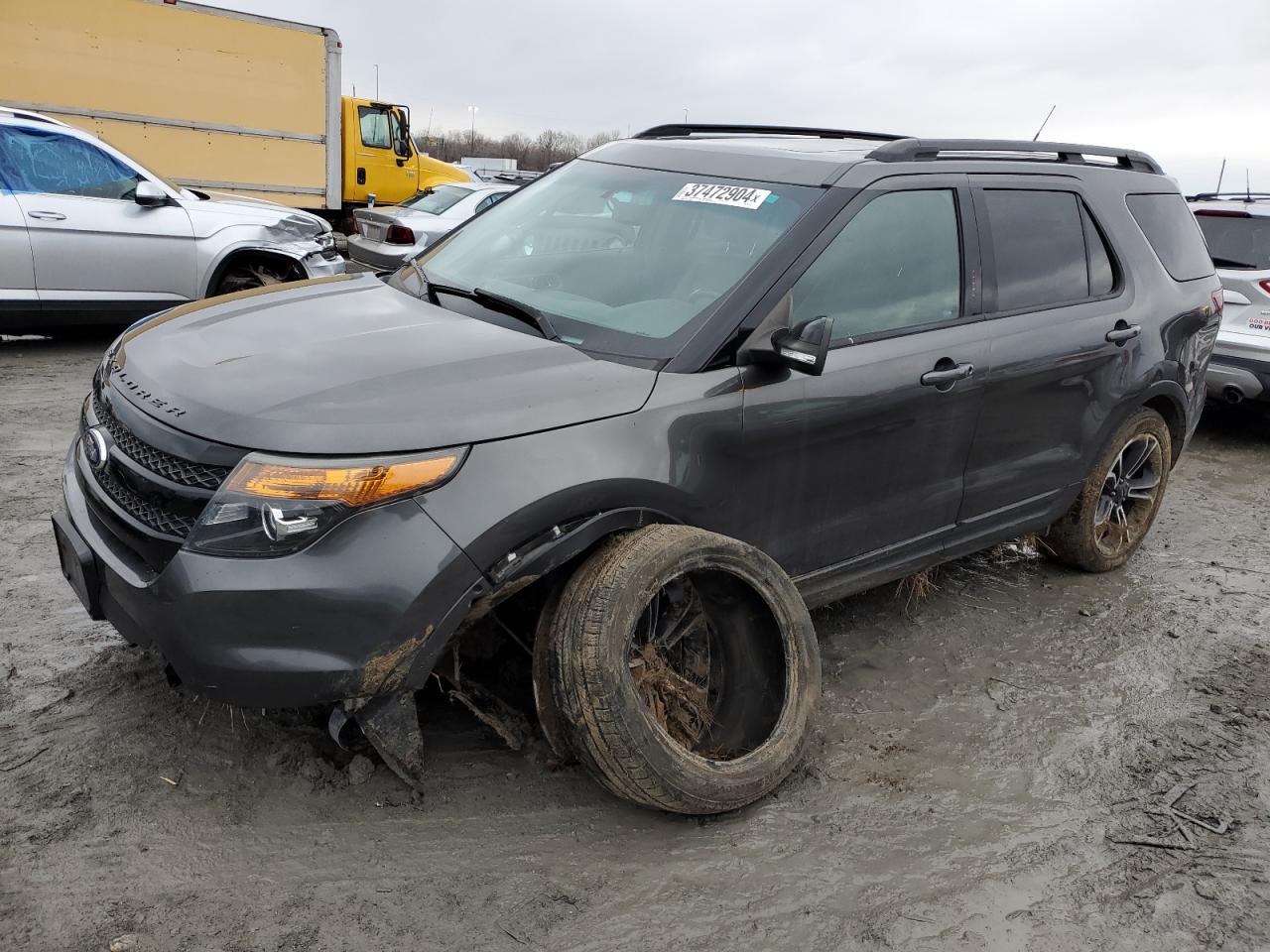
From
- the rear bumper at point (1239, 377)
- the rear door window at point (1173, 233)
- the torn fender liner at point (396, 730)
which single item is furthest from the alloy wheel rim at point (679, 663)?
the rear bumper at point (1239, 377)

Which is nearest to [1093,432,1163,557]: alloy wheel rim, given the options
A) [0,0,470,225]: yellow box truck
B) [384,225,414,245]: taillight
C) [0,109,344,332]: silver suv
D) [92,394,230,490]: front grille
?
[92,394,230,490]: front grille

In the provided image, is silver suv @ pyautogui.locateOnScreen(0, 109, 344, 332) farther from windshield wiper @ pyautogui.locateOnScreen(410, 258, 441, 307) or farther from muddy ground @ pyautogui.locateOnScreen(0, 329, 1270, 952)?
windshield wiper @ pyautogui.locateOnScreen(410, 258, 441, 307)

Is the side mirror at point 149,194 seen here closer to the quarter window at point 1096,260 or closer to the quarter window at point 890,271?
the quarter window at point 890,271

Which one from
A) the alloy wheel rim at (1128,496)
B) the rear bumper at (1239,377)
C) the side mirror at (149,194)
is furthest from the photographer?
the side mirror at (149,194)

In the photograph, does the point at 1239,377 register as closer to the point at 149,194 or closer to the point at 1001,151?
the point at 1001,151

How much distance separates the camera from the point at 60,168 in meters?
7.46

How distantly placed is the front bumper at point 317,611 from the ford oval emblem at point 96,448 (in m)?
0.45

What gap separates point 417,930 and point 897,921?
45.6 inches

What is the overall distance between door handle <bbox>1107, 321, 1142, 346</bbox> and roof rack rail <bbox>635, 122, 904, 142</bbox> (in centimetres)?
120

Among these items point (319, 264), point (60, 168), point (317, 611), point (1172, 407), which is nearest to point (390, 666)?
point (317, 611)

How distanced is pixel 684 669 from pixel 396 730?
87 centimetres

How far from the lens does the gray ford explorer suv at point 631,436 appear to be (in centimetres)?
238

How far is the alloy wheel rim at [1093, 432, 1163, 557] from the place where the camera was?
4695 mm

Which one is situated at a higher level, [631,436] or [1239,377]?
[631,436]
